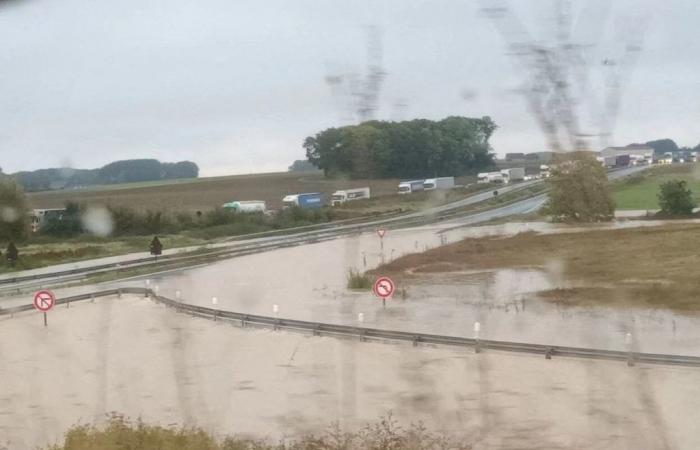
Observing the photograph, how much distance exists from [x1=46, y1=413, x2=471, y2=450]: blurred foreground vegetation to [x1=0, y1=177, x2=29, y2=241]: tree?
1390 centimetres

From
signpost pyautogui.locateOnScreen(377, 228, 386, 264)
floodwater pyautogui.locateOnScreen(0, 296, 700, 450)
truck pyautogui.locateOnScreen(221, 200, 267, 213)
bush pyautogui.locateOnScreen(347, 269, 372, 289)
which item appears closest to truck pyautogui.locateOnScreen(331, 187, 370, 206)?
floodwater pyautogui.locateOnScreen(0, 296, 700, 450)

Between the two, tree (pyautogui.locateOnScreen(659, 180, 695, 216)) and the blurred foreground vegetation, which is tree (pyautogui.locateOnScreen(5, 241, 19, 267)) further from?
the blurred foreground vegetation

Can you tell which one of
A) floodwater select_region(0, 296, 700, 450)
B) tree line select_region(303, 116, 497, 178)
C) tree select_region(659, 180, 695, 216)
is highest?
tree line select_region(303, 116, 497, 178)

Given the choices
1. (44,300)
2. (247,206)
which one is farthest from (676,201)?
(247,206)

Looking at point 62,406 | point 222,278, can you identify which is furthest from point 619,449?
point 222,278

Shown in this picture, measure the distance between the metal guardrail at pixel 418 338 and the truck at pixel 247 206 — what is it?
31.7ft

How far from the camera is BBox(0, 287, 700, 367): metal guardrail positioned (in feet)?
25.5

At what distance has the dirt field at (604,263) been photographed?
477 inches

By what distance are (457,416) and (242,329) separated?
6596mm

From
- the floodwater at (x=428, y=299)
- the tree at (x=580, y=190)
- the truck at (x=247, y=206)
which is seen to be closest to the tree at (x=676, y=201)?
the floodwater at (x=428, y=299)

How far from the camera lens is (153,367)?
379 inches

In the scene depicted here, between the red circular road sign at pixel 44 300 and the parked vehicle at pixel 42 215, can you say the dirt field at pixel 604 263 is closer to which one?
the red circular road sign at pixel 44 300

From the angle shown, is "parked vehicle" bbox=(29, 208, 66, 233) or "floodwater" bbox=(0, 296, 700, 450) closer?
"floodwater" bbox=(0, 296, 700, 450)

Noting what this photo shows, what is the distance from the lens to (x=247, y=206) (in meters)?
27.0
